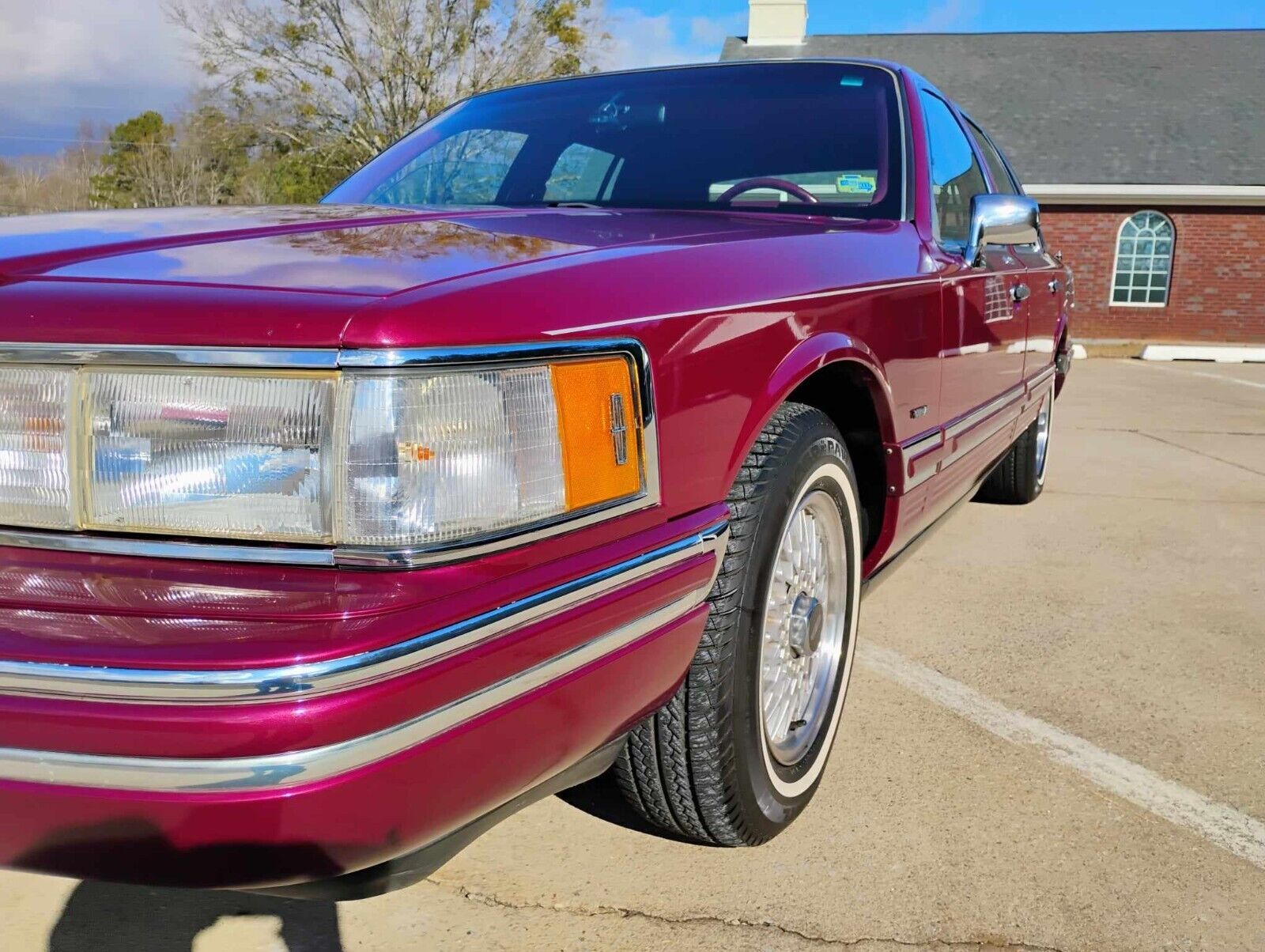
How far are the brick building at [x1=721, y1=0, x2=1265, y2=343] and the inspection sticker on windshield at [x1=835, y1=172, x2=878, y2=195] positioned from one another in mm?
15196

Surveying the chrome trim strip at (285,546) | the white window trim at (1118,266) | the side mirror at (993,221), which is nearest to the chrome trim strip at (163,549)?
the chrome trim strip at (285,546)

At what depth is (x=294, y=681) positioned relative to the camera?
1.11 m

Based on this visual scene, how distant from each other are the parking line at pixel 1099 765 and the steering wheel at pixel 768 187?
135 cm

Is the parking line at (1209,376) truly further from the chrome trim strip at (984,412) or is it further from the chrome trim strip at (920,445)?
the chrome trim strip at (920,445)

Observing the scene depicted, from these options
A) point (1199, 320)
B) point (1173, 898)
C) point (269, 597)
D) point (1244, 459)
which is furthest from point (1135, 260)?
point (269, 597)

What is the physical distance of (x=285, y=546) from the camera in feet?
4.13

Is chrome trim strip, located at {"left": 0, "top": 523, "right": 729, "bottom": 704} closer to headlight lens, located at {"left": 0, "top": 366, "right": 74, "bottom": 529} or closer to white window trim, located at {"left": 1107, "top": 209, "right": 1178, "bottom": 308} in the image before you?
headlight lens, located at {"left": 0, "top": 366, "right": 74, "bottom": 529}

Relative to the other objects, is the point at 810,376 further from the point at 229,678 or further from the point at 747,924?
the point at 229,678

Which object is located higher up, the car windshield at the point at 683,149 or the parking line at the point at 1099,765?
the car windshield at the point at 683,149

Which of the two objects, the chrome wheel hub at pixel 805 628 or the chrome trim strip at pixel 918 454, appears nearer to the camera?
the chrome wheel hub at pixel 805 628

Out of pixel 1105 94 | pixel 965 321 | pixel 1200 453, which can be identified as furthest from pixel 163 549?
pixel 1105 94

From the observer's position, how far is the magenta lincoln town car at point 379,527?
1.14 metres

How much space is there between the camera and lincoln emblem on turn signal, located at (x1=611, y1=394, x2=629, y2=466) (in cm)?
145

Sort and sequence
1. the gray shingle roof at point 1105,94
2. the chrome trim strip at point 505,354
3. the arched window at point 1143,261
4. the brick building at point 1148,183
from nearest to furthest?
the chrome trim strip at point 505,354 < the brick building at point 1148,183 < the gray shingle roof at point 1105,94 < the arched window at point 1143,261
